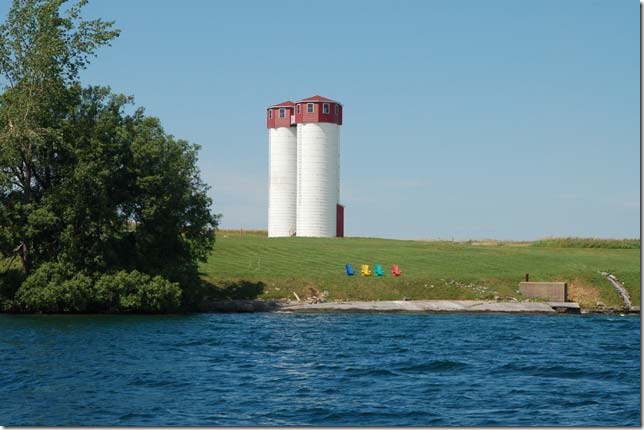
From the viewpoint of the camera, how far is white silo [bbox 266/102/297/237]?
99438 millimetres

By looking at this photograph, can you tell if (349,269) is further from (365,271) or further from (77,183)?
(77,183)

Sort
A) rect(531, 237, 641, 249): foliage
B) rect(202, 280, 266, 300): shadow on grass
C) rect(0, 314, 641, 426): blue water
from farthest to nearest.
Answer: rect(531, 237, 641, 249): foliage → rect(202, 280, 266, 300): shadow on grass → rect(0, 314, 641, 426): blue water

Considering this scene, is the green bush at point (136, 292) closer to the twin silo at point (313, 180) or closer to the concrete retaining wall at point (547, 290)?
the concrete retaining wall at point (547, 290)

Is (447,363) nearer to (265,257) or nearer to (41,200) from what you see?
(41,200)

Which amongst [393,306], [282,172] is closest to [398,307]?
[393,306]

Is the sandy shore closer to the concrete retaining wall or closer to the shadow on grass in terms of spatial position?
the shadow on grass

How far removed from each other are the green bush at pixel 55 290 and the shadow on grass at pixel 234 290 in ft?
31.4

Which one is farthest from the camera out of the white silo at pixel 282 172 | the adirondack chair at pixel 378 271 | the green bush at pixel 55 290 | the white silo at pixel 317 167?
the white silo at pixel 282 172

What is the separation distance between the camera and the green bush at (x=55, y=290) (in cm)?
5044

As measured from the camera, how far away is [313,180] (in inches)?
3762

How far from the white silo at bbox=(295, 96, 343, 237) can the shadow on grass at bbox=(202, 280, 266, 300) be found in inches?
1347

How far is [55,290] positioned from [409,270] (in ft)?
91.2

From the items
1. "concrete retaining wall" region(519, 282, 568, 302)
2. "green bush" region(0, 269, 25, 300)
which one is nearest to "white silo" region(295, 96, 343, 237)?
"concrete retaining wall" region(519, 282, 568, 302)

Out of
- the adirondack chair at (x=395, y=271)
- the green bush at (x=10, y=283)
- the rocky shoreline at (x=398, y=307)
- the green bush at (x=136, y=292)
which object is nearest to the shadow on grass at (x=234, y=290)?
the rocky shoreline at (x=398, y=307)
